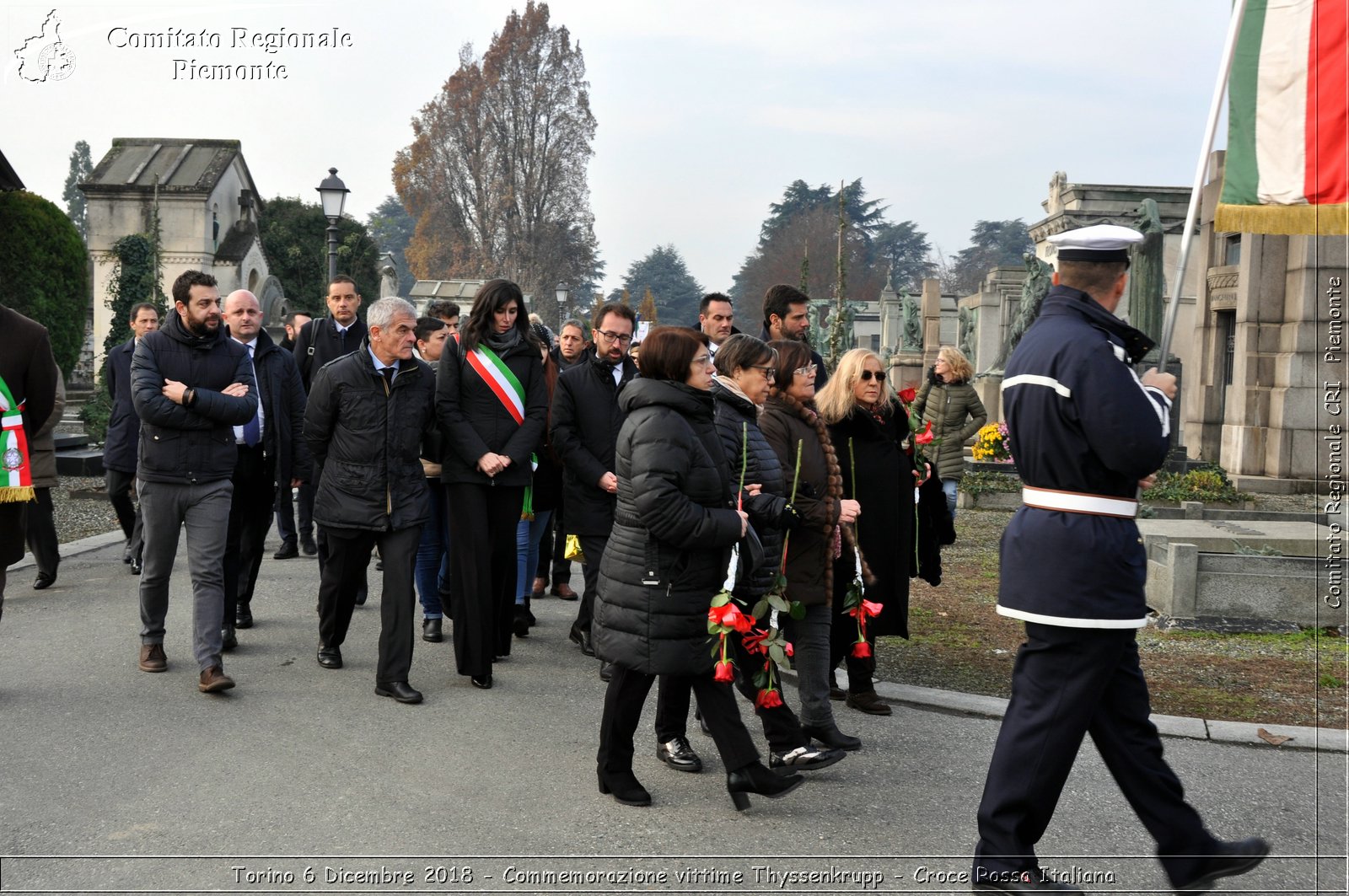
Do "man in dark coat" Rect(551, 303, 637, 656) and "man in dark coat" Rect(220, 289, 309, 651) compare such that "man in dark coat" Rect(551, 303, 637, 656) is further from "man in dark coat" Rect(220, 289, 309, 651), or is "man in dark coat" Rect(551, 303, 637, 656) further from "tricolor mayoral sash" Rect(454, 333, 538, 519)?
"man in dark coat" Rect(220, 289, 309, 651)

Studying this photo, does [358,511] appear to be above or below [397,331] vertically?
below

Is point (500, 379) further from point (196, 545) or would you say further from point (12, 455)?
point (12, 455)

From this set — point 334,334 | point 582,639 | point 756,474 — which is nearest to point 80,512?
point 334,334

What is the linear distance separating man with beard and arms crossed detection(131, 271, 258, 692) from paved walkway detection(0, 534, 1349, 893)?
461 mm

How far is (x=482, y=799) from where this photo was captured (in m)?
5.16

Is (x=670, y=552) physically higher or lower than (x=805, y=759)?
higher

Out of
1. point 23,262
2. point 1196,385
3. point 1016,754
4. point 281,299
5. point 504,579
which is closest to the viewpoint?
point 1016,754

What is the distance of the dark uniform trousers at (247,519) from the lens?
304 inches

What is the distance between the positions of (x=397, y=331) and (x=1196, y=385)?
17950 millimetres

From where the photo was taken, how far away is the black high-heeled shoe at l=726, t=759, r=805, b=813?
504 centimetres

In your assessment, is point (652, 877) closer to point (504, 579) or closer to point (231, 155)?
point (504, 579)

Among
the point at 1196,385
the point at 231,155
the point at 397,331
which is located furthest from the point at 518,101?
the point at 397,331

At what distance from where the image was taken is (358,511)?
6.84m

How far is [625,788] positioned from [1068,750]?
1.83m
